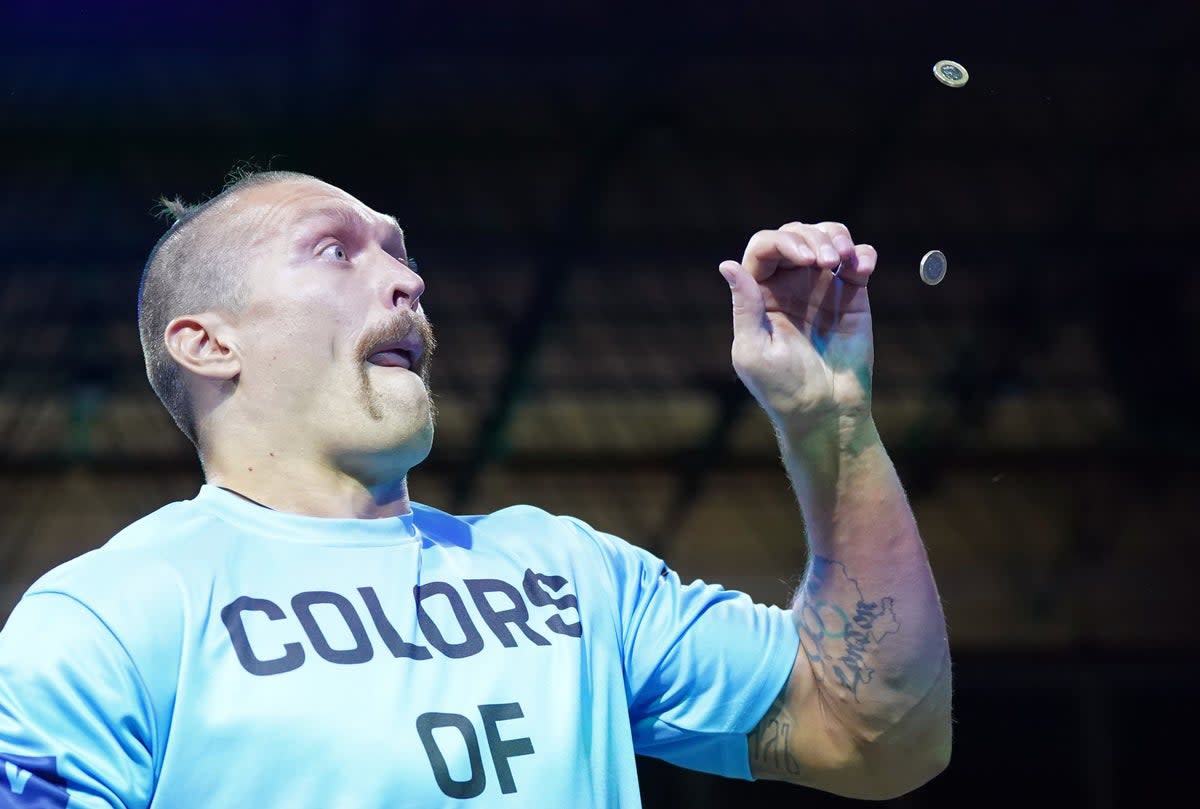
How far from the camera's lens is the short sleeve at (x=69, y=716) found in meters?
1.24

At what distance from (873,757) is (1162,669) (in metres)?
7.09

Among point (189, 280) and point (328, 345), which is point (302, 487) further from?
point (189, 280)

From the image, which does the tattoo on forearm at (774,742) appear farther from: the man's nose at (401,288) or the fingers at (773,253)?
the man's nose at (401,288)

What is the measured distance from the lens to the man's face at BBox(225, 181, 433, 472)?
1634 millimetres

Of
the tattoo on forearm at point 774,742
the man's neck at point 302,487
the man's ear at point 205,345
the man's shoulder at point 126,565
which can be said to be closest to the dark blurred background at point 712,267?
the man's ear at point 205,345

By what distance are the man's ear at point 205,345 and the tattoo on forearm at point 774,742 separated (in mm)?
809

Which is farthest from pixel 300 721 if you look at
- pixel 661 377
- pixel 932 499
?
pixel 932 499

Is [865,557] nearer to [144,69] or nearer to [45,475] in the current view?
[144,69]

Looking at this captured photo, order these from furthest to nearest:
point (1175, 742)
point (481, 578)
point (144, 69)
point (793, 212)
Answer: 1. point (1175, 742)
2. point (793, 212)
3. point (144, 69)
4. point (481, 578)

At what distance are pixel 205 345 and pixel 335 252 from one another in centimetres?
21

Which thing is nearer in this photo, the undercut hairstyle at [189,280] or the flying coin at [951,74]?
the flying coin at [951,74]

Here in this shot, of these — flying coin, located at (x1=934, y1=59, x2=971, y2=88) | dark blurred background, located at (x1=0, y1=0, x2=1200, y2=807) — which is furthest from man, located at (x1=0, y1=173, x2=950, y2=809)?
dark blurred background, located at (x1=0, y1=0, x2=1200, y2=807)

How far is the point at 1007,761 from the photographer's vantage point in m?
8.21

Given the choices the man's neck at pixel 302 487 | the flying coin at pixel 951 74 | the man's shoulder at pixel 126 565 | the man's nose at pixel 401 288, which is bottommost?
the man's shoulder at pixel 126 565
